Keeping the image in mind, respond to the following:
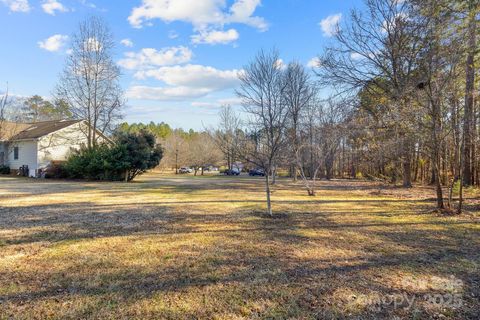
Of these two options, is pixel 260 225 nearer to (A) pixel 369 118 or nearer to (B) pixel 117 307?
(B) pixel 117 307

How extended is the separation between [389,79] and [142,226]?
15.1 m

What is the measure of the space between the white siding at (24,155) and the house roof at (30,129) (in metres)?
0.51

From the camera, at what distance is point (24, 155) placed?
2242 cm

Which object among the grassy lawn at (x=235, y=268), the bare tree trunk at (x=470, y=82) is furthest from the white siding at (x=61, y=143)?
the bare tree trunk at (x=470, y=82)

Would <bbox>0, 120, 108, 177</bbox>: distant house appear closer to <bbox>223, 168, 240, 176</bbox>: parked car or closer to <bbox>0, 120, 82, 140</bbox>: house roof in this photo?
<bbox>0, 120, 82, 140</bbox>: house roof

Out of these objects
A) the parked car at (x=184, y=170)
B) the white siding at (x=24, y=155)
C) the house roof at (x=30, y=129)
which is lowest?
the parked car at (x=184, y=170)

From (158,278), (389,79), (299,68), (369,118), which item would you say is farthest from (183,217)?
(299,68)

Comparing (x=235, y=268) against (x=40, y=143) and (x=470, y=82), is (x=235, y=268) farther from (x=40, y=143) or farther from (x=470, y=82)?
(x=40, y=143)

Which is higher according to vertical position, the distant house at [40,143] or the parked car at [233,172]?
the distant house at [40,143]

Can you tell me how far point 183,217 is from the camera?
275 inches

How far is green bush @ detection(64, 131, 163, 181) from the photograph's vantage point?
61.3 ft

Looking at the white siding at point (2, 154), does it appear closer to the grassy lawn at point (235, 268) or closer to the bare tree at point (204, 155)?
the bare tree at point (204, 155)

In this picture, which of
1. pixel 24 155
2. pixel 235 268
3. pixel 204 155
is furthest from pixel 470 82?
pixel 204 155

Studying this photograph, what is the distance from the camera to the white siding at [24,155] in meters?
21.6
